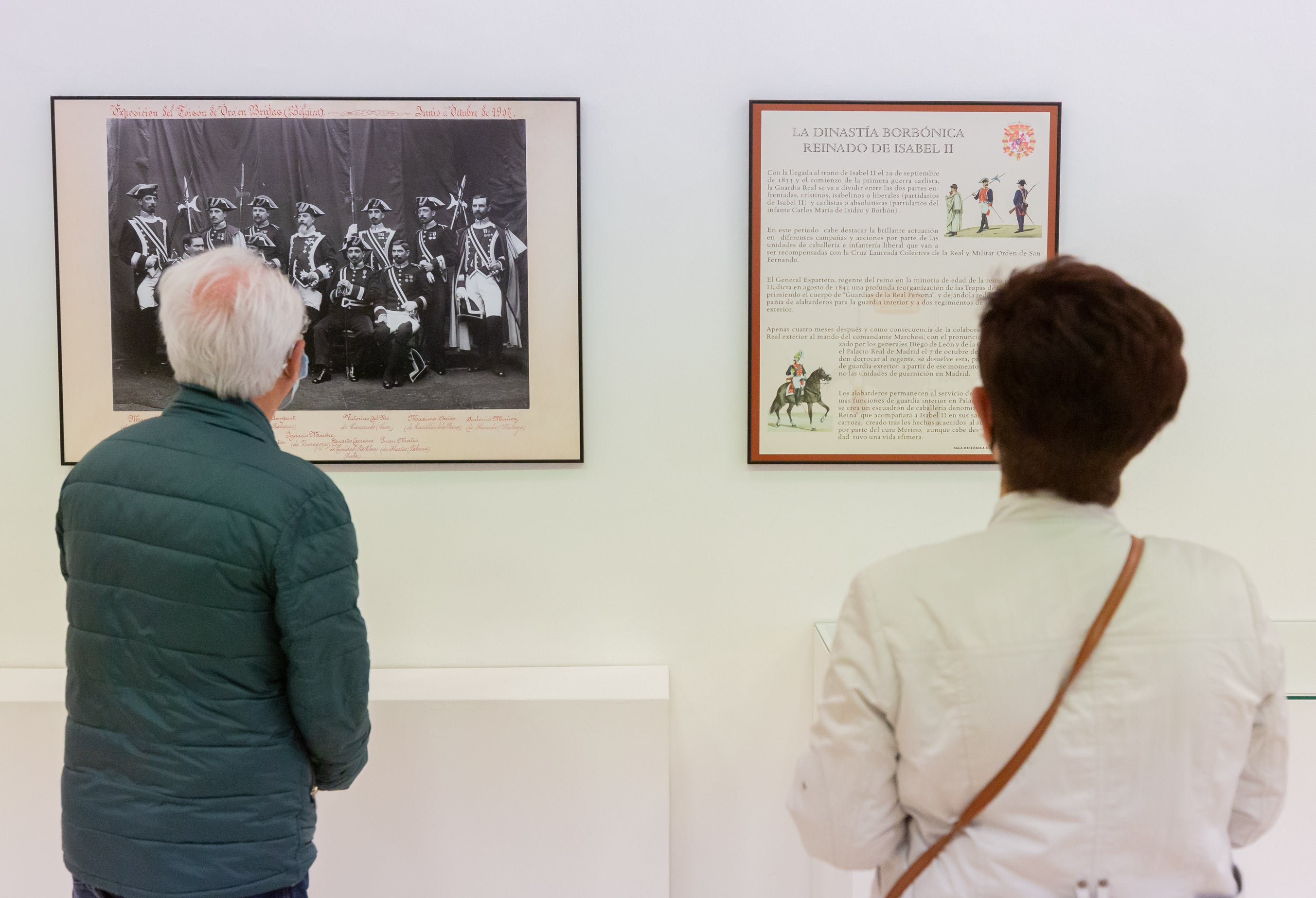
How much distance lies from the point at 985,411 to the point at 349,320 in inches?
56.0

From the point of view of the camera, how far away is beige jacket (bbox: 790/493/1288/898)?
2.50ft

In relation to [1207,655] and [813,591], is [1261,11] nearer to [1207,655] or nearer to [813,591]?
[813,591]

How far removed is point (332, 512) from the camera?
111 centimetres

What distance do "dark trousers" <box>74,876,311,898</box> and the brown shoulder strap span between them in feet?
3.06

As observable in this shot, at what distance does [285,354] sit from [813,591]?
124 cm

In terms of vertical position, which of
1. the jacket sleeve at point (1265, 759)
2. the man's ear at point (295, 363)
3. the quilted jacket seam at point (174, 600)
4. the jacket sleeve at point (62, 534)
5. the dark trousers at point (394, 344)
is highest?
the dark trousers at point (394, 344)

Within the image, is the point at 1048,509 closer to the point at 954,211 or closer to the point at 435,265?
the point at 954,211

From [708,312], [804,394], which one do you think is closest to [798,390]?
[804,394]

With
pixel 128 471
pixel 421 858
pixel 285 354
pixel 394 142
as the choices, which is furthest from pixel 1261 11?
pixel 421 858

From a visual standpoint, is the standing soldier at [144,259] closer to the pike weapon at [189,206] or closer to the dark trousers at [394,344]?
the pike weapon at [189,206]

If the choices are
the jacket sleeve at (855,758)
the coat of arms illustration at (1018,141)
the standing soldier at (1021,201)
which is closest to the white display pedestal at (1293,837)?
the jacket sleeve at (855,758)

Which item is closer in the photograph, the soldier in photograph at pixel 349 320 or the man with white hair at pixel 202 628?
the man with white hair at pixel 202 628

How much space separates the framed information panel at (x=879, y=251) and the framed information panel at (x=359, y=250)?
45cm

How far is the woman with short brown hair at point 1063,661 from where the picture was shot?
76 centimetres
